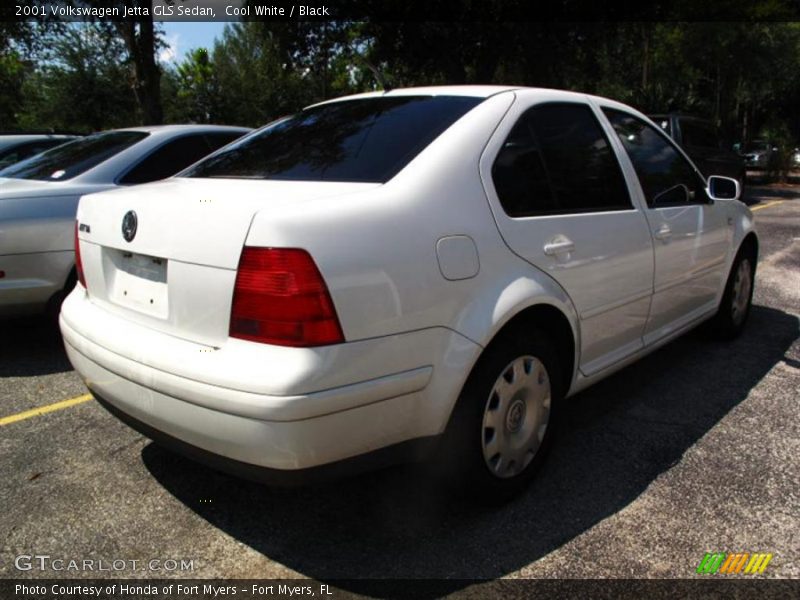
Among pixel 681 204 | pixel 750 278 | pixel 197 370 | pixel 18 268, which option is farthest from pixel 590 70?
pixel 197 370

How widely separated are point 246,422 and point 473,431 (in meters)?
0.82

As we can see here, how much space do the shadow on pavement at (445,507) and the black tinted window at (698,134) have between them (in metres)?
9.22

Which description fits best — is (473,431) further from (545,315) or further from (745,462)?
(745,462)

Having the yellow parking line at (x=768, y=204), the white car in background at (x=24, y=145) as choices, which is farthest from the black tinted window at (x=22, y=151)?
the yellow parking line at (x=768, y=204)

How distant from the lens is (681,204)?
12.1 feet

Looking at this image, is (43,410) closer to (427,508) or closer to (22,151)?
(427,508)

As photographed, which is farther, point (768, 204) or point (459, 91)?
point (768, 204)

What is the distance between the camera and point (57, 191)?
4207 millimetres

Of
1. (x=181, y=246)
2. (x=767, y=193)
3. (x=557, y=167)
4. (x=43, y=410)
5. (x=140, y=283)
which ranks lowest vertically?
(x=43, y=410)

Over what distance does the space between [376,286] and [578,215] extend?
48.0 inches

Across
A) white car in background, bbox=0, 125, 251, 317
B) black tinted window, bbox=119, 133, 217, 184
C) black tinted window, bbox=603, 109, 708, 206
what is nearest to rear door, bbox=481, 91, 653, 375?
black tinted window, bbox=603, 109, 708, 206

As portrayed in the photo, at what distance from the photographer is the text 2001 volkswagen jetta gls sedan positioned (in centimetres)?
197

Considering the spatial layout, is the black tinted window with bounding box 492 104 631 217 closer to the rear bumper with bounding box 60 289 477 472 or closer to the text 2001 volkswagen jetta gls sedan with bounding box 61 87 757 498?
the text 2001 volkswagen jetta gls sedan with bounding box 61 87 757 498

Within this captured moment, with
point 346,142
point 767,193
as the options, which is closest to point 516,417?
point 346,142
